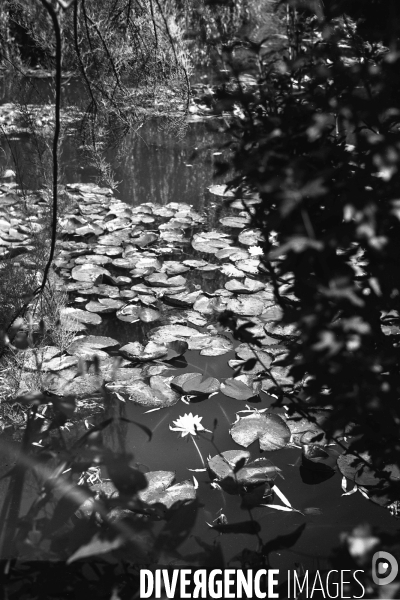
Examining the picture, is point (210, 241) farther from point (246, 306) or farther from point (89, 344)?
point (89, 344)

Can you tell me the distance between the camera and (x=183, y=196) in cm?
332

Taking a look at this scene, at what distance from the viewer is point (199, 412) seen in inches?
69.5

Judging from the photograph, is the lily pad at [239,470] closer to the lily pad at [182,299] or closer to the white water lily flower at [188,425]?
the white water lily flower at [188,425]

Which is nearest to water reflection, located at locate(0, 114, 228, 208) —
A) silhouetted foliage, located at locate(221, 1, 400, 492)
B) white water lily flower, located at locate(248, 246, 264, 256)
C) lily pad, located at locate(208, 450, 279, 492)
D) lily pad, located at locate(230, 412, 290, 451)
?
white water lily flower, located at locate(248, 246, 264, 256)

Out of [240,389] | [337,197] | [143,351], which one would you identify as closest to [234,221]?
[143,351]

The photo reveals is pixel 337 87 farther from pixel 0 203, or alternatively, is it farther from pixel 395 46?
pixel 0 203

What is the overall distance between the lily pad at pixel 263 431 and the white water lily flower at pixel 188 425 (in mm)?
95

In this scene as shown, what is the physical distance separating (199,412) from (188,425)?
7 cm

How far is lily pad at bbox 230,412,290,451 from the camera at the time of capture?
162cm

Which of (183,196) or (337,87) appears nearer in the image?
(337,87)

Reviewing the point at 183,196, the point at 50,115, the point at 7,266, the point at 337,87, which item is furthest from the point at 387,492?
the point at 50,115

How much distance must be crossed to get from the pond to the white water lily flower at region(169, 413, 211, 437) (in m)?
0.02

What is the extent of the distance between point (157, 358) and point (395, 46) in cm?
135

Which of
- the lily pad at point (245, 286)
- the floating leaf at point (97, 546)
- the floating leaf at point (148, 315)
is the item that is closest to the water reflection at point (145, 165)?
the lily pad at point (245, 286)
